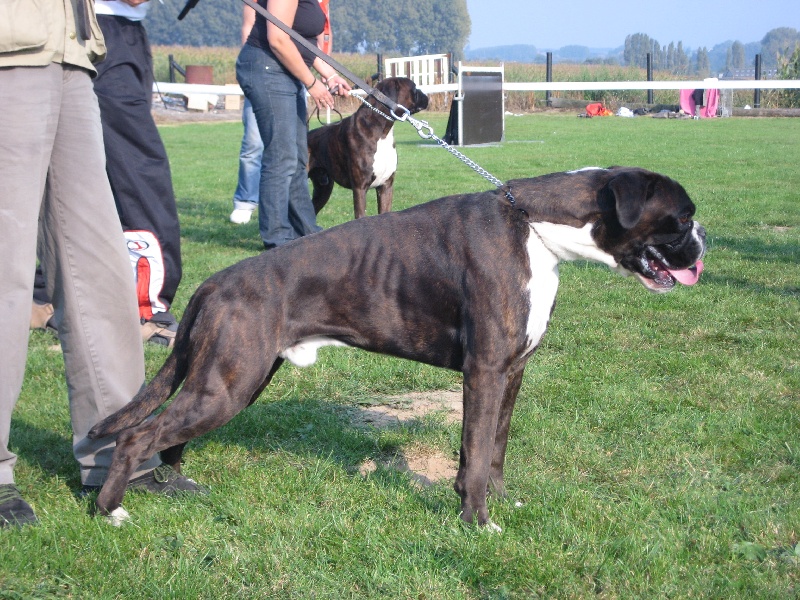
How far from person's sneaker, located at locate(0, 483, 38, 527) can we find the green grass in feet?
0.26

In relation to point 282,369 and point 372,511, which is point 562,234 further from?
point 282,369

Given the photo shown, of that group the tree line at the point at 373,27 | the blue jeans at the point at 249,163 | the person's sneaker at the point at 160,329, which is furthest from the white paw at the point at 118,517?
the tree line at the point at 373,27

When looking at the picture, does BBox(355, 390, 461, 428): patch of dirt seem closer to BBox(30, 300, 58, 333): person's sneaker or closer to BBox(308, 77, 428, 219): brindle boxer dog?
BBox(30, 300, 58, 333): person's sneaker

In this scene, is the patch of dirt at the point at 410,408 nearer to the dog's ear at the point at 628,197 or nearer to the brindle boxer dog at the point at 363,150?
the dog's ear at the point at 628,197

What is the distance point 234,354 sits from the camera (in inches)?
123

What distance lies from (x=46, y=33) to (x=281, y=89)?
3992mm

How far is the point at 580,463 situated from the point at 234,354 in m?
1.62

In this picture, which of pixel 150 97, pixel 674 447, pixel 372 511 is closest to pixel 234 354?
pixel 372 511

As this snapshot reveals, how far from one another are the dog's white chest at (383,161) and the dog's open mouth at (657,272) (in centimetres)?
556

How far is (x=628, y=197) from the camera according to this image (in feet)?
10.1

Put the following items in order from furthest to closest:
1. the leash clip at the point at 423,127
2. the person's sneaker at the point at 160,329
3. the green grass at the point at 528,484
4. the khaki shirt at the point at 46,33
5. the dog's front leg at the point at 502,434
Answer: the person's sneaker at the point at 160,329
the leash clip at the point at 423,127
the dog's front leg at the point at 502,434
the khaki shirt at the point at 46,33
the green grass at the point at 528,484

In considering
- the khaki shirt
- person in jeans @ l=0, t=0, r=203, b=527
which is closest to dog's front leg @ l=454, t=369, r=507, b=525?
person in jeans @ l=0, t=0, r=203, b=527

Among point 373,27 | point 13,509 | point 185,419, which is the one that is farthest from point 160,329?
point 373,27

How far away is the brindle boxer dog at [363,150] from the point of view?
28.7 feet
